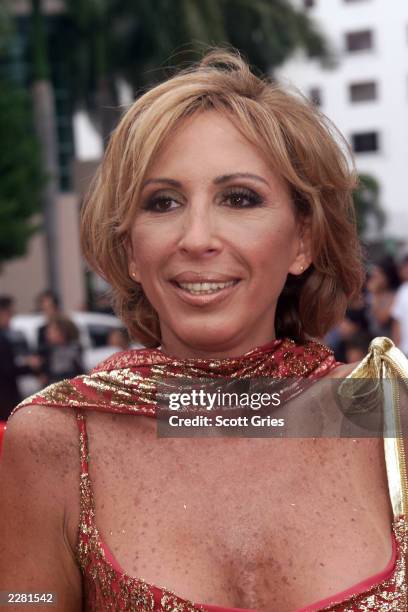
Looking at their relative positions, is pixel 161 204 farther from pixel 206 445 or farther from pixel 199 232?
pixel 206 445

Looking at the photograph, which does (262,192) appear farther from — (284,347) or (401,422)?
(401,422)

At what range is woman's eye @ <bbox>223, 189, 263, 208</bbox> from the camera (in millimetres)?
2078

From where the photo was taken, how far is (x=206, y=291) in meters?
2.07

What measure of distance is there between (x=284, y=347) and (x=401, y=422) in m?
0.26

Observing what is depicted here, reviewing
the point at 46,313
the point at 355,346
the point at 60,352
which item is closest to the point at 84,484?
the point at 355,346

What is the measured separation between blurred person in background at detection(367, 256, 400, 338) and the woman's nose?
16.3 ft

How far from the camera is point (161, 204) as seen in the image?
212 centimetres

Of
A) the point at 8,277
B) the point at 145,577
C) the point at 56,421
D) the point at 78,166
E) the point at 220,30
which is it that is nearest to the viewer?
the point at 145,577

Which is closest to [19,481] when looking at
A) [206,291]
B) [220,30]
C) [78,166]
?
[206,291]

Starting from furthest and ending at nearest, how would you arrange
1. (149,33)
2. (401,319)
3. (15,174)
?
(149,33) < (15,174) < (401,319)

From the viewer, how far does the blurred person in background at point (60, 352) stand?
28.9 feet

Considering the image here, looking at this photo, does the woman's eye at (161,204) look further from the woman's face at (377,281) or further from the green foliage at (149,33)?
the green foliage at (149,33)

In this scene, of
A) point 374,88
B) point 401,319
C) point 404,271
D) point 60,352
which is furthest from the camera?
point 374,88

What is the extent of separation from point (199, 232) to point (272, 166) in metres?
0.20
